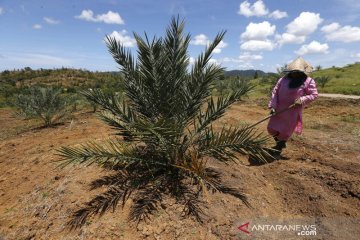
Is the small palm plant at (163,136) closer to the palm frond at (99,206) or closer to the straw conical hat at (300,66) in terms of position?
the palm frond at (99,206)

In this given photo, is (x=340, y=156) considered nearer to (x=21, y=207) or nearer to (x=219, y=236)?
(x=219, y=236)

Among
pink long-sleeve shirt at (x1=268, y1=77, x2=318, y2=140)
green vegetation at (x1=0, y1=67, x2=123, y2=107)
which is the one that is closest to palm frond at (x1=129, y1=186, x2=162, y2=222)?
pink long-sleeve shirt at (x1=268, y1=77, x2=318, y2=140)

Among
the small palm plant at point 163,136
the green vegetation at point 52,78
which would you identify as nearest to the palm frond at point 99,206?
the small palm plant at point 163,136

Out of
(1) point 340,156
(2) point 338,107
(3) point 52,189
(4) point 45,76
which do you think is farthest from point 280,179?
(4) point 45,76

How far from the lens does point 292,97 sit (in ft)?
15.2

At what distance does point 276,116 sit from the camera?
4859 millimetres

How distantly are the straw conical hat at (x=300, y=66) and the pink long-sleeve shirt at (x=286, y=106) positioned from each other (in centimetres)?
15

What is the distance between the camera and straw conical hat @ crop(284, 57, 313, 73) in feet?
14.7

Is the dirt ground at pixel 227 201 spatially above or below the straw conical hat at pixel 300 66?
below

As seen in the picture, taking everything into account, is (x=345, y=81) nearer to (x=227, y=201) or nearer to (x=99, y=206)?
(x=227, y=201)

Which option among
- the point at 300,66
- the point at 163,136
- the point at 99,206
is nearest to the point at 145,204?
the point at 99,206

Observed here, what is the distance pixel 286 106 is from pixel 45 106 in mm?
7612

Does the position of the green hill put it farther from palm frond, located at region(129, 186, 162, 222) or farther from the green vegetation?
the green vegetation

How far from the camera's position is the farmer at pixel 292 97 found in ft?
14.7
